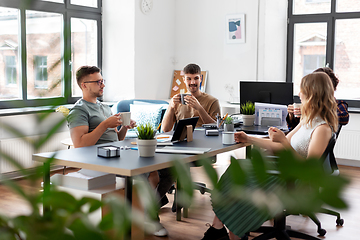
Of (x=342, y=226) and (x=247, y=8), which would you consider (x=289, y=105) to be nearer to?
(x=342, y=226)

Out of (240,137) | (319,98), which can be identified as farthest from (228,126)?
(319,98)

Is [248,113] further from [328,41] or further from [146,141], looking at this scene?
[328,41]

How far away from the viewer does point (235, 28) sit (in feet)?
19.2

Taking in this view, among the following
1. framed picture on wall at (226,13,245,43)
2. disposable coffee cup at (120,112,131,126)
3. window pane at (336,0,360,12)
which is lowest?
disposable coffee cup at (120,112,131,126)

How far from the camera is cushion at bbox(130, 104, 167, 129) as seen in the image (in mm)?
4805

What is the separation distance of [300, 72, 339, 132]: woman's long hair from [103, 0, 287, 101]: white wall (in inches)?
126

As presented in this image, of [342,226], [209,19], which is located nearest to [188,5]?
[209,19]

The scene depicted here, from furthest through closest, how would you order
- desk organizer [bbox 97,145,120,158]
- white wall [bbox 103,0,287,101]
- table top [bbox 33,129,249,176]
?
white wall [bbox 103,0,287,101]
desk organizer [bbox 97,145,120,158]
table top [bbox 33,129,249,176]

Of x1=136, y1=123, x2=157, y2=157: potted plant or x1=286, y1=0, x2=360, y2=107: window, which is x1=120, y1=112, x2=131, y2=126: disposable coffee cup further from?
x1=286, y1=0, x2=360, y2=107: window

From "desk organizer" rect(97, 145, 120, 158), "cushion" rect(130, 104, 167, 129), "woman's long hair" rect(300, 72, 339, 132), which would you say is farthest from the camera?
"cushion" rect(130, 104, 167, 129)

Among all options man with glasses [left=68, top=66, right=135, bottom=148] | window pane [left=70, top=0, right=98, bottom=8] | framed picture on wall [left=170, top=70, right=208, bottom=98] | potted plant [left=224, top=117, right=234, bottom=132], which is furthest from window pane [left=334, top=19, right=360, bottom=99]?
man with glasses [left=68, top=66, right=135, bottom=148]

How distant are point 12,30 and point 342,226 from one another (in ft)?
13.1

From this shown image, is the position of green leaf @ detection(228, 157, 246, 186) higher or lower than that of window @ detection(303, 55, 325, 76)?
lower

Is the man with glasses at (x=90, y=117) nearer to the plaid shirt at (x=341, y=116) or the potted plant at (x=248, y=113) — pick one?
the potted plant at (x=248, y=113)
